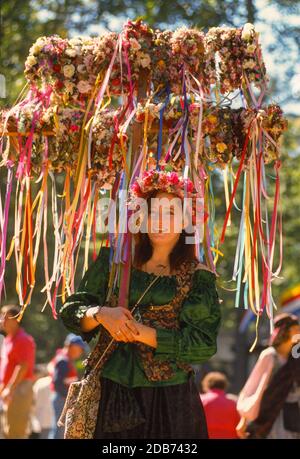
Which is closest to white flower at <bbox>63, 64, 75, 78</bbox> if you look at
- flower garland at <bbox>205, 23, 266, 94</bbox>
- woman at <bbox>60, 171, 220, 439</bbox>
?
flower garland at <bbox>205, 23, 266, 94</bbox>

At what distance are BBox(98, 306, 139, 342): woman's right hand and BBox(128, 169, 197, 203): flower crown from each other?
22.5 inches

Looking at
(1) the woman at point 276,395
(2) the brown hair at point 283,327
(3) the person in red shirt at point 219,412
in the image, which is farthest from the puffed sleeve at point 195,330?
(3) the person in red shirt at point 219,412

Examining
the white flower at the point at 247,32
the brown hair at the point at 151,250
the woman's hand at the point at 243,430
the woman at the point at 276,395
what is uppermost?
the white flower at the point at 247,32

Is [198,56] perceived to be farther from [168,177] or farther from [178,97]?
[168,177]

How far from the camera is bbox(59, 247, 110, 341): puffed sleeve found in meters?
4.26

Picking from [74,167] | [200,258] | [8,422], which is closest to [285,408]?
[200,258]

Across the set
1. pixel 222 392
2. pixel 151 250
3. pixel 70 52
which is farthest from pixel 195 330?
pixel 222 392

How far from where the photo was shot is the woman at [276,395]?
20.3 feet

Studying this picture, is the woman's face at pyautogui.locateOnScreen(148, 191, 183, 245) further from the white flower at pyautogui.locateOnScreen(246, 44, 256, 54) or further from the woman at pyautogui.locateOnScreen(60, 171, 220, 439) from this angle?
the white flower at pyautogui.locateOnScreen(246, 44, 256, 54)

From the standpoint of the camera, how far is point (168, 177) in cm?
435

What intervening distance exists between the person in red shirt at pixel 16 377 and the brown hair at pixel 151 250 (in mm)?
4114

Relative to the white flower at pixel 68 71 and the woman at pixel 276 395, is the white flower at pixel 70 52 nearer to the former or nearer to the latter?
the white flower at pixel 68 71

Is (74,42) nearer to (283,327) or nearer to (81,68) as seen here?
(81,68)

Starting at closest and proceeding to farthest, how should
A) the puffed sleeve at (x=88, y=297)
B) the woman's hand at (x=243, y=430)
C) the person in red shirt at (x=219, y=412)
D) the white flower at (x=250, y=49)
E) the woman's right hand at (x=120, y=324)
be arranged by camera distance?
the woman's right hand at (x=120, y=324) → the puffed sleeve at (x=88, y=297) → the white flower at (x=250, y=49) → the woman's hand at (x=243, y=430) → the person in red shirt at (x=219, y=412)
